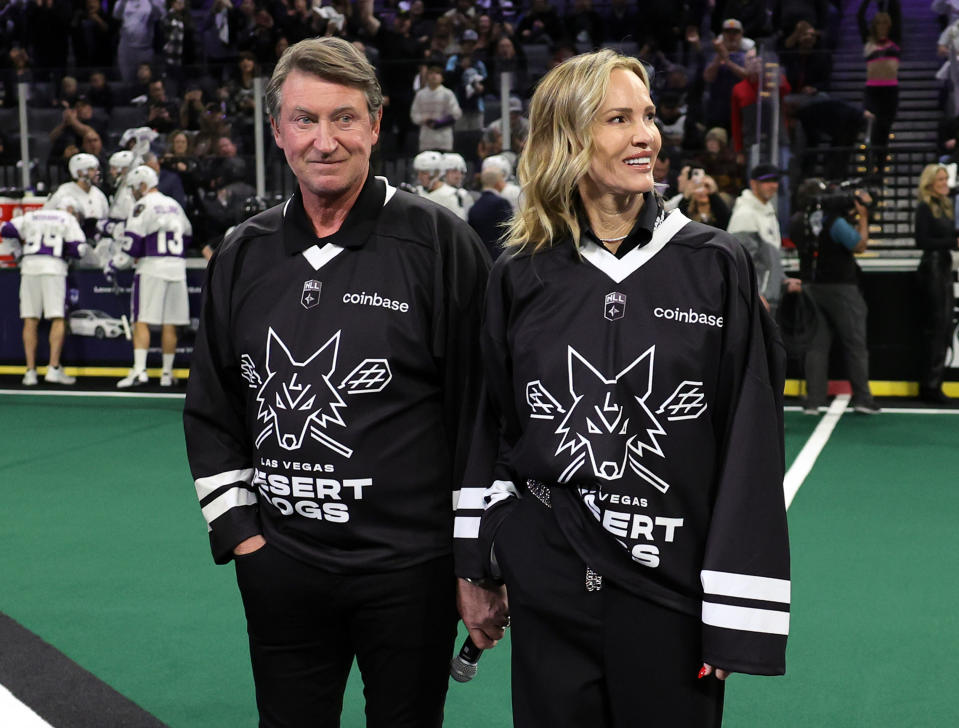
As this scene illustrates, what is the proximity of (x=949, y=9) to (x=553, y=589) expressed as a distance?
16154mm

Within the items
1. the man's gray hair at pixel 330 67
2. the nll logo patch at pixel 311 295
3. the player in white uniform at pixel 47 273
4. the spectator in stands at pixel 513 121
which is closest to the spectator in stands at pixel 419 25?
the spectator in stands at pixel 513 121

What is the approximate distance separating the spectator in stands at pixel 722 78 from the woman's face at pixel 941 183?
227 cm

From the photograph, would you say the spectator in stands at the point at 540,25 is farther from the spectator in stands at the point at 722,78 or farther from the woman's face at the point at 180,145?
the woman's face at the point at 180,145

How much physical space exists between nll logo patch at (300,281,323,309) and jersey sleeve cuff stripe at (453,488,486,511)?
20.4 inches

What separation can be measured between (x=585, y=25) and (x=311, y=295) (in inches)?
623

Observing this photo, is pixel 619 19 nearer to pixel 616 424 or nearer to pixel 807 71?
pixel 807 71

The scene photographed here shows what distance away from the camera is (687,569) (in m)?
2.36

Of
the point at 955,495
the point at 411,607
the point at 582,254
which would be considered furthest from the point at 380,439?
the point at 955,495

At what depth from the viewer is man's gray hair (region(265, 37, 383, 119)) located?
261 cm

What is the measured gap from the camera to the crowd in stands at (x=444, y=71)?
1257 cm

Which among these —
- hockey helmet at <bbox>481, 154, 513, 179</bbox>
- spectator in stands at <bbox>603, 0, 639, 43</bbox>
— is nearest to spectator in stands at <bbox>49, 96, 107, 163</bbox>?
hockey helmet at <bbox>481, 154, 513, 179</bbox>

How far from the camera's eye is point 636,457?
2359 mm

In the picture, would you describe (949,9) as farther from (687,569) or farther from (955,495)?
(687,569)

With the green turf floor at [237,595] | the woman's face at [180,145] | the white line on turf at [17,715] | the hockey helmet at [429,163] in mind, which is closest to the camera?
the white line on turf at [17,715]
